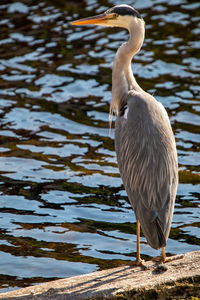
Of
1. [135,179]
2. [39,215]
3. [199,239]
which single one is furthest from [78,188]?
[135,179]

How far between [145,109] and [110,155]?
323cm

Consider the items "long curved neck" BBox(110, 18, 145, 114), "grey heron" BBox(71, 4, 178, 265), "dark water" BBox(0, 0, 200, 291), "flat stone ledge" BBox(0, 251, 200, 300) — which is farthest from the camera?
"dark water" BBox(0, 0, 200, 291)

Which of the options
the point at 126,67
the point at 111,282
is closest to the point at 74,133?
the point at 126,67

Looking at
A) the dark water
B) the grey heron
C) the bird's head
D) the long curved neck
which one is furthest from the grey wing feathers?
the dark water

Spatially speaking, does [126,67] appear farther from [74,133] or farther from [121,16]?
[74,133]

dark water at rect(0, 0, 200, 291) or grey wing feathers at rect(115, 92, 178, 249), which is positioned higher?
grey wing feathers at rect(115, 92, 178, 249)

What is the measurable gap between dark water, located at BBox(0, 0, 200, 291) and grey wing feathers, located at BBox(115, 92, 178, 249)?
123cm

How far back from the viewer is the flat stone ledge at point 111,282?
471cm

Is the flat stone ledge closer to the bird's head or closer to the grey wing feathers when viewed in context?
the grey wing feathers

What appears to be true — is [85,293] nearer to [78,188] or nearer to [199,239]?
[199,239]

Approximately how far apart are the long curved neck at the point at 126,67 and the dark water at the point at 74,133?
1.58m

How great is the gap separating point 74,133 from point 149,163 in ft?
13.3

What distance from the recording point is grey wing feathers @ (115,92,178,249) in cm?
535

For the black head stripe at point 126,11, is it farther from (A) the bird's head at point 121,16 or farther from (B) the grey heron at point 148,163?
(B) the grey heron at point 148,163
